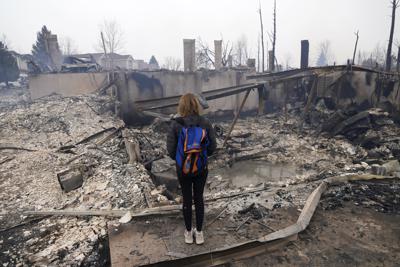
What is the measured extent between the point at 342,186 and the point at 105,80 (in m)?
14.9

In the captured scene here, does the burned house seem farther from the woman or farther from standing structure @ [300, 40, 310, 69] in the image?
standing structure @ [300, 40, 310, 69]

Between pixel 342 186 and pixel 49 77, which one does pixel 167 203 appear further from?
pixel 49 77

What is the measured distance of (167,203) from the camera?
3.92 m

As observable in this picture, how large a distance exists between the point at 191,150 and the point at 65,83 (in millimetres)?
15608

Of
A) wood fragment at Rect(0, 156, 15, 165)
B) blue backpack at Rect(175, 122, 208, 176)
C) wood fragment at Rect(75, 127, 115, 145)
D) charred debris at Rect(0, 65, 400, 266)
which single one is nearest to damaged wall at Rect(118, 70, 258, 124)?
charred debris at Rect(0, 65, 400, 266)

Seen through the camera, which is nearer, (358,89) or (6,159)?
(6,159)

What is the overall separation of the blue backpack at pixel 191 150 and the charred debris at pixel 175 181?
37.7 inches

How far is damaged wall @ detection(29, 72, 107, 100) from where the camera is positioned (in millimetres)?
15029

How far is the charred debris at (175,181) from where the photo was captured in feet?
10.3

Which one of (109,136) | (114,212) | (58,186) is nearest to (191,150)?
(114,212)

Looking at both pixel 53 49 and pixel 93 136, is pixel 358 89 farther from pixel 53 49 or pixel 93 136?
pixel 53 49

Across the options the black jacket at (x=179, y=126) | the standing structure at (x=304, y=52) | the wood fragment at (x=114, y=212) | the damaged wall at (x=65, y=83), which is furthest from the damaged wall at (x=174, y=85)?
the black jacket at (x=179, y=126)

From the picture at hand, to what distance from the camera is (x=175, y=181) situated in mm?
5707

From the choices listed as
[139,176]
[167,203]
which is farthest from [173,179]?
[167,203]
